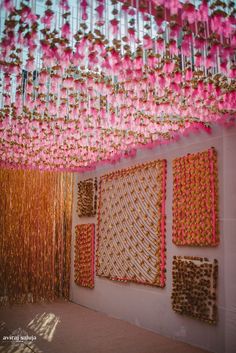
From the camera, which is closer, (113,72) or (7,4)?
(7,4)

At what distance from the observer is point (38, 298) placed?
23.5ft

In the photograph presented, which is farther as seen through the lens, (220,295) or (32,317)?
(32,317)

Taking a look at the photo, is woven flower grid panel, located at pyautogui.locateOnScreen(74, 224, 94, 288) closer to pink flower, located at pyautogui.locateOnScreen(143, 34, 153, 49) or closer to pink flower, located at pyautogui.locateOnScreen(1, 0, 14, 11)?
pink flower, located at pyautogui.locateOnScreen(143, 34, 153, 49)

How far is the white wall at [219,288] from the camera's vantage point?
3934 mm

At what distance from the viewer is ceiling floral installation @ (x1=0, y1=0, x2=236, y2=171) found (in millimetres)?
2559

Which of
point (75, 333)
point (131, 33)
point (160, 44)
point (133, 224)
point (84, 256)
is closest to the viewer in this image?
point (131, 33)

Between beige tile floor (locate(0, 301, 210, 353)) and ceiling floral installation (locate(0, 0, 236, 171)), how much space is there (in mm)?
2505

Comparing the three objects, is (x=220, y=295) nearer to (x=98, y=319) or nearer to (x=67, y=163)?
(x=98, y=319)

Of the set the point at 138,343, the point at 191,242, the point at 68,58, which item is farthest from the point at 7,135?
the point at 138,343

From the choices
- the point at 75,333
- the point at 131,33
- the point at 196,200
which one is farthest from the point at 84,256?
the point at 131,33

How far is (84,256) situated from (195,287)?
3.10m

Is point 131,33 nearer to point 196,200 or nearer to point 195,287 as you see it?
point 196,200

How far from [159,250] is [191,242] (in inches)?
25.1

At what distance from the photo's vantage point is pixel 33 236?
736 centimetres
